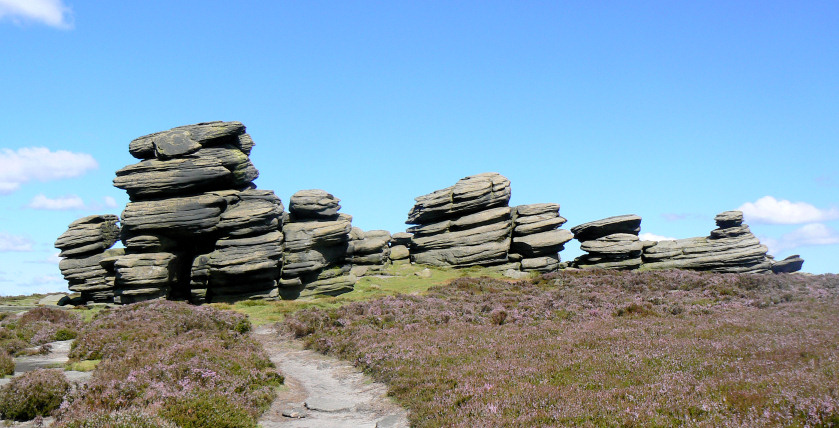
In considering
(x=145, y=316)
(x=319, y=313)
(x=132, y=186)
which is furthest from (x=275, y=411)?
(x=132, y=186)

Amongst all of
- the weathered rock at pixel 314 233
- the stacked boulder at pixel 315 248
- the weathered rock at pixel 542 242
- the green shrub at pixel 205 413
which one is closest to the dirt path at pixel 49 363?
the green shrub at pixel 205 413

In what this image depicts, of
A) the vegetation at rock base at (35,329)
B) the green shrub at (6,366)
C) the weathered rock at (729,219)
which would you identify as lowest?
the green shrub at (6,366)

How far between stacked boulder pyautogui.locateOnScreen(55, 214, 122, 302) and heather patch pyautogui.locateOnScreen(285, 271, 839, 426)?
30944 millimetres

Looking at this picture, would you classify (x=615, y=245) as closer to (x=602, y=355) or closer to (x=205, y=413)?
(x=602, y=355)

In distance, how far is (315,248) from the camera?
184 feet

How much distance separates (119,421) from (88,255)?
53.2 m

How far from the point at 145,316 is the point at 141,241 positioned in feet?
63.0

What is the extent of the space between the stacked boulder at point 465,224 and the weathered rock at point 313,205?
15706 millimetres

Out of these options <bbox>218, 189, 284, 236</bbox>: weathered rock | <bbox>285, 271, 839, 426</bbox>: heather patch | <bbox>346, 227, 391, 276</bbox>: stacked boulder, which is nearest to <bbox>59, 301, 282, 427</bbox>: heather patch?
<bbox>285, 271, 839, 426</bbox>: heather patch

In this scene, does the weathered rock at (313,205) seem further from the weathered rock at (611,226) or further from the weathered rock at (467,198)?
the weathered rock at (611,226)

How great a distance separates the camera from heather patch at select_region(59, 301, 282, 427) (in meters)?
16.1

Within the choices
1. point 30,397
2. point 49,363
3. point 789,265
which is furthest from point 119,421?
point 789,265

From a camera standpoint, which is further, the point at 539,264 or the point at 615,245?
the point at 539,264

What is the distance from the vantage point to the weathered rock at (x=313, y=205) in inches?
2281
